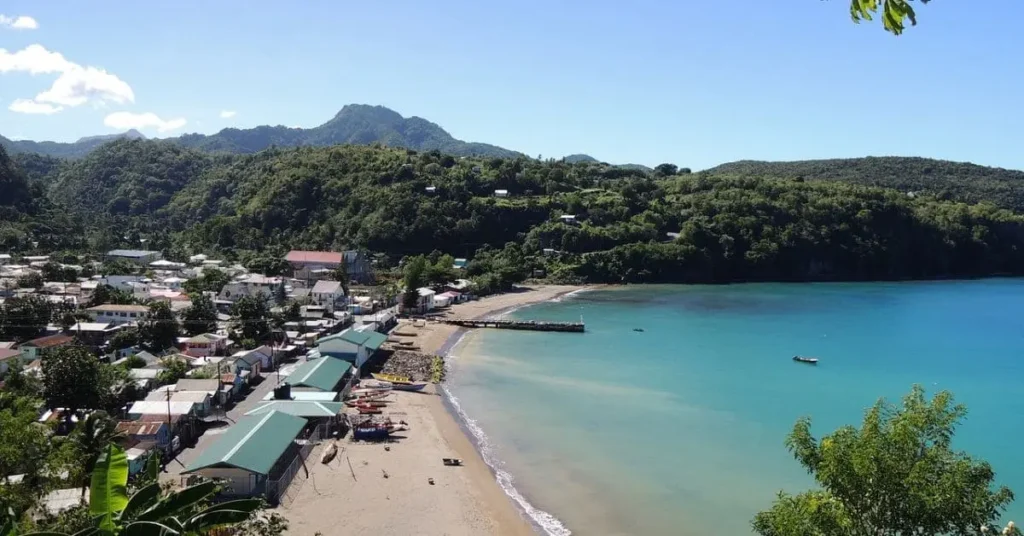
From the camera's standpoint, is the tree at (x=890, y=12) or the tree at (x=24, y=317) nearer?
the tree at (x=890, y=12)

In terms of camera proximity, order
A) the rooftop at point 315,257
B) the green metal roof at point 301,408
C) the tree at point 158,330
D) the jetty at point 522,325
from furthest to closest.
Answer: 1. the rooftop at point 315,257
2. the jetty at point 522,325
3. the tree at point 158,330
4. the green metal roof at point 301,408

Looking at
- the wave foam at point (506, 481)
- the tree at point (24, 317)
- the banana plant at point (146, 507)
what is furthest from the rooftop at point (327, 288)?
the banana plant at point (146, 507)

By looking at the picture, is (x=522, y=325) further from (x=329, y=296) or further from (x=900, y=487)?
(x=900, y=487)

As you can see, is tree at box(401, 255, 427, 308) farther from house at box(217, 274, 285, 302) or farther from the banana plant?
the banana plant

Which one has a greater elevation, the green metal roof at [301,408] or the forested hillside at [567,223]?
the forested hillside at [567,223]

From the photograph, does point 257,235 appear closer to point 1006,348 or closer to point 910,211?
point 1006,348

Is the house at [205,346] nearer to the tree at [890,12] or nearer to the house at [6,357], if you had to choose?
the house at [6,357]

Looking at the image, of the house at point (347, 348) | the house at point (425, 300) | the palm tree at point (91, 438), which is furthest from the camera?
the house at point (425, 300)
